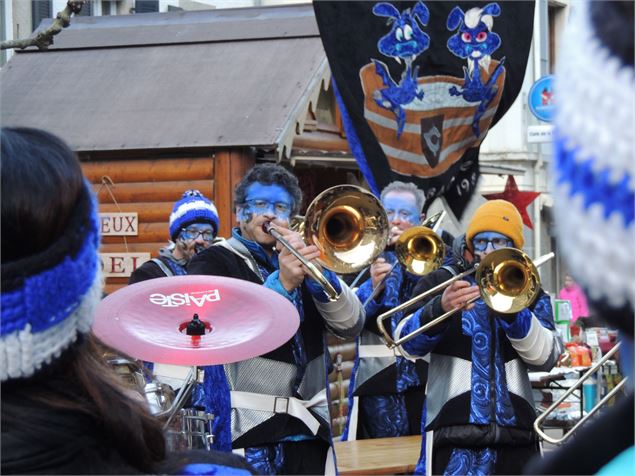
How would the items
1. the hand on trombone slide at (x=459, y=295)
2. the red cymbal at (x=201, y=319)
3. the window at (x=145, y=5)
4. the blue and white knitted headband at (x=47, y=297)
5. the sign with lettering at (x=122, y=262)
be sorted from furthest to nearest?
the window at (x=145, y=5), the sign with lettering at (x=122, y=262), the hand on trombone slide at (x=459, y=295), the red cymbal at (x=201, y=319), the blue and white knitted headband at (x=47, y=297)

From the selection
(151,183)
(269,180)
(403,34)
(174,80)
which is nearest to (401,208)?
(403,34)

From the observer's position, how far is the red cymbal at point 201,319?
3803mm

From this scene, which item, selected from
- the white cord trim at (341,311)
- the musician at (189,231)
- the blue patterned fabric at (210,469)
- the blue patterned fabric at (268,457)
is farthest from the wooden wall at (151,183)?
the blue patterned fabric at (210,469)

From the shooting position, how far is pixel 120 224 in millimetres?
10359

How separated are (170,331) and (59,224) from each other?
2.39 m

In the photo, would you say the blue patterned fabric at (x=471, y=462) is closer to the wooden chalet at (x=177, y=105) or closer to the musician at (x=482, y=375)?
the musician at (x=482, y=375)

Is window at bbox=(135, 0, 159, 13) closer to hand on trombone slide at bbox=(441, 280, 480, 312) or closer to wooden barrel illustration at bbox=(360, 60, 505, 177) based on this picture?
Answer: wooden barrel illustration at bbox=(360, 60, 505, 177)

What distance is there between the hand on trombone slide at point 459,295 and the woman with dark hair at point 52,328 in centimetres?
340

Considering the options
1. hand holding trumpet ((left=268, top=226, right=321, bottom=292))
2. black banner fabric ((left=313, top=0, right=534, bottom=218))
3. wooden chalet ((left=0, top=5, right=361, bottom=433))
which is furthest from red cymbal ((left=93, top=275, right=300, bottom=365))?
wooden chalet ((left=0, top=5, right=361, bottom=433))

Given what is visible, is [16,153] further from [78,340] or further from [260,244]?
[260,244]

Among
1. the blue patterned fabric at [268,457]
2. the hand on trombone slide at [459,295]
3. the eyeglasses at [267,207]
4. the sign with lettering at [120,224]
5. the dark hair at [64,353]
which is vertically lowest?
the sign with lettering at [120,224]

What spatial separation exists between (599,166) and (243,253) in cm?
374

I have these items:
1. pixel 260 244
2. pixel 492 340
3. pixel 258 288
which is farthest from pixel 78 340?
pixel 492 340

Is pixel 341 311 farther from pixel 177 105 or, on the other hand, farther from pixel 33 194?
pixel 177 105
